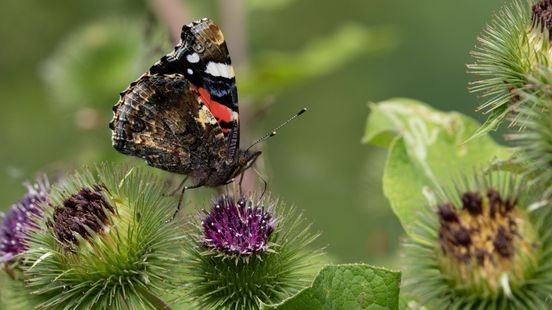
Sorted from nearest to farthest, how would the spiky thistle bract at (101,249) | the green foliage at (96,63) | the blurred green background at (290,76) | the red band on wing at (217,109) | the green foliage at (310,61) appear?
the spiky thistle bract at (101,249)
the red band on wing at (217,109)
the green foliage at (310,61)
the blurred green background at (290,76)
the green foliage at (96,63)

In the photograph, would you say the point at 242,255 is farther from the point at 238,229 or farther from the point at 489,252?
the point at 489,252

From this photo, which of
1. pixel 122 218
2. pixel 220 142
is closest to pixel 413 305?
pixel 122 218

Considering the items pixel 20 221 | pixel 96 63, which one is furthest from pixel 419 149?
pixel 96 63

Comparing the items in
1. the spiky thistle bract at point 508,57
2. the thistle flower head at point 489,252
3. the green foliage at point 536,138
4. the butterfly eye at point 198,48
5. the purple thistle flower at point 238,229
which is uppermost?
the butterfly eye at point 198,48

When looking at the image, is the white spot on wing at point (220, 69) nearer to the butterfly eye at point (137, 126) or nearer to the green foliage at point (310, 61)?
the butterfly eye at point (137, 126)

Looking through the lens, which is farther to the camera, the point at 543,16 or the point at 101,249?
the point at 101,249

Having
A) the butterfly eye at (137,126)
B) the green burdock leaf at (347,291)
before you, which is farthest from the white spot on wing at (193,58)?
the green burdock leaf at (347,291)

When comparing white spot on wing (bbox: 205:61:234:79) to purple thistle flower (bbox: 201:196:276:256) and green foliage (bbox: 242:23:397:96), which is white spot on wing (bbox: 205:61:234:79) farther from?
green foliage (bbox: 242:23:397:96)

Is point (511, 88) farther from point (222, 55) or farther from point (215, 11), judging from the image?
point (215, 11)
